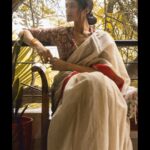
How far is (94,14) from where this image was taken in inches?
65.2

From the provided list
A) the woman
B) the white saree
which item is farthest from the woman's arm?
the white saree

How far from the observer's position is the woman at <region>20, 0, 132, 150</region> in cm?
144

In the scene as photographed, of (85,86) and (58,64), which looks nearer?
(85,86)

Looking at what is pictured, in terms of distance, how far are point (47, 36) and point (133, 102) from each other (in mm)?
510

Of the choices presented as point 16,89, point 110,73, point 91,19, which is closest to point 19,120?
point 16,89

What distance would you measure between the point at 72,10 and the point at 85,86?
388 mm

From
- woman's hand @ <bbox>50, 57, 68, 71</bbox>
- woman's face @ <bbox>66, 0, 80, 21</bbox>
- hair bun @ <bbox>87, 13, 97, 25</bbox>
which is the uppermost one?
woman's face @ <bbox>66, 0, 80, 21</bbox>

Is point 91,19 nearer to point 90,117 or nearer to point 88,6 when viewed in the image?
point 88,6

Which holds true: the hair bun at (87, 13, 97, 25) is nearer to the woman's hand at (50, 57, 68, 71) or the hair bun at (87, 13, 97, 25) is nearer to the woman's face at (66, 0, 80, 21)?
the woman's face at (66, 0, 80, 21)

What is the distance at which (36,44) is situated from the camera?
1.66m

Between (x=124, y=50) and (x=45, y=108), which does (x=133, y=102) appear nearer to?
(x=124, y=50)

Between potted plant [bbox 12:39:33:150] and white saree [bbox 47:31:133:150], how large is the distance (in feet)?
0.46
